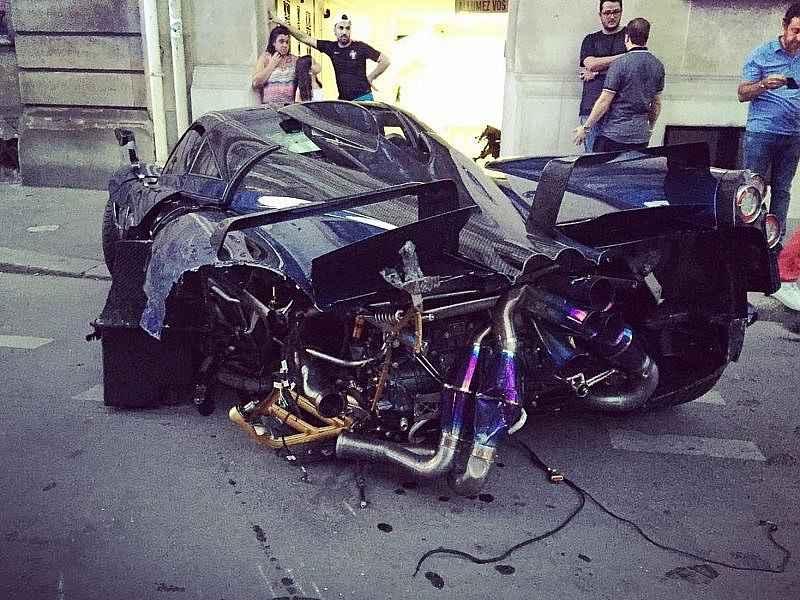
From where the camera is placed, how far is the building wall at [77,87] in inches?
358

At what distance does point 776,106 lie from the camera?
5.96 meters

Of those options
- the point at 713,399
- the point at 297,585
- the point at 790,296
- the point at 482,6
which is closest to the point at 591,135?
the point at 790,296

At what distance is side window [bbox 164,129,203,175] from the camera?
410cm

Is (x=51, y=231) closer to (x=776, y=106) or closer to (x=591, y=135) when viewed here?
(x=591, y=135)

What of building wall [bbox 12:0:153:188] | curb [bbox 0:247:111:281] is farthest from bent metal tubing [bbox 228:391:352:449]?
building wall [bbox 12:0:153:188]

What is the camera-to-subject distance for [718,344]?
313cm

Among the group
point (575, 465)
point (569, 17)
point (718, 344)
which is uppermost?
point (569, 17)

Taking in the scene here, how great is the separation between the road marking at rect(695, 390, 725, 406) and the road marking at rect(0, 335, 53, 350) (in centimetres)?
384

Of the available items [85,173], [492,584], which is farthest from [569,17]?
[492,584]

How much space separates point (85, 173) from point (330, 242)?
315 inches

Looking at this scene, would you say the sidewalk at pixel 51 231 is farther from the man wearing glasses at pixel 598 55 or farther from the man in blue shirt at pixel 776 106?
the man in blue shirt at pixel 776 106

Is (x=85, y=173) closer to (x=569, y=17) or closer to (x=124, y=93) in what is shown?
(x=124, y=93)

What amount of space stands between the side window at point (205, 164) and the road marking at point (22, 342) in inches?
57.4

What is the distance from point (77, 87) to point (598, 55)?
22.0 feet
